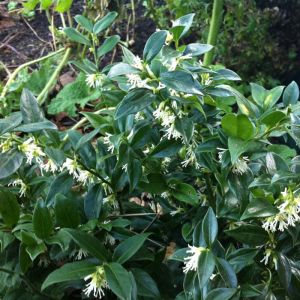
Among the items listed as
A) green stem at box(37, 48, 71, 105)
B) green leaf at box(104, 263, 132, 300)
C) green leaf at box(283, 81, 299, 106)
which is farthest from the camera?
green stem at box(37, 48, 71, 105)

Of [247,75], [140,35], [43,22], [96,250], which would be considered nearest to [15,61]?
[43,22]

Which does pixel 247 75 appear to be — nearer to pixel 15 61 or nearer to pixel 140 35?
pixel 140 35

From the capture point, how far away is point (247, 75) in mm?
2334

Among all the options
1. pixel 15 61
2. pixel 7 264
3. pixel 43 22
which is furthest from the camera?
pixel 43 22

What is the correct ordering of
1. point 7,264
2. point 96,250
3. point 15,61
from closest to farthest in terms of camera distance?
1. point 96,250
2. point 7,264
3. point 15,61

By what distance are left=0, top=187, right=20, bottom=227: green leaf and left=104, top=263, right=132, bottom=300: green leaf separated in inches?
7.5

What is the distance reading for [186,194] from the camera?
0.90m

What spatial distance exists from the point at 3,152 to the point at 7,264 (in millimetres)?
207

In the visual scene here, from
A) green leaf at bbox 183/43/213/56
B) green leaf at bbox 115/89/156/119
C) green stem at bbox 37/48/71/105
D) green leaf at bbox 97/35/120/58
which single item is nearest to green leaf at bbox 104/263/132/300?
green leaf at bbox 115/89/156/119

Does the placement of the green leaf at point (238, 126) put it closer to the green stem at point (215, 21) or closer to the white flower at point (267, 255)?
the white flower at point (267, 255)

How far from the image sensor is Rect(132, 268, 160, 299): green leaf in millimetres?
818

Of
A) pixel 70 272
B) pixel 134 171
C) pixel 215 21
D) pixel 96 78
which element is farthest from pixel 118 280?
pixel 215 21

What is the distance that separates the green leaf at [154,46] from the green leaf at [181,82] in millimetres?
66

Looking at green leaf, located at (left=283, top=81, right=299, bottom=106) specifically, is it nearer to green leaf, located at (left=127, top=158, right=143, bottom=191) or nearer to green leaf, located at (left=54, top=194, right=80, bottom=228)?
green leaf, located at (left=127, top=158, right=143, bottom=191)
